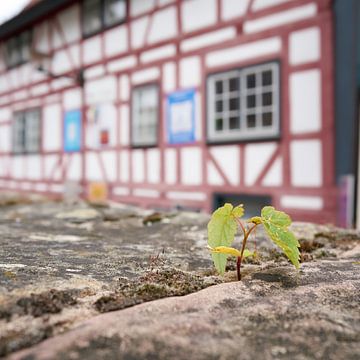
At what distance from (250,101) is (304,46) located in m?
1.09

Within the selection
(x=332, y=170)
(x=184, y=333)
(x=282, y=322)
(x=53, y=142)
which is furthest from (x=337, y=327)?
(x=53, y=142)

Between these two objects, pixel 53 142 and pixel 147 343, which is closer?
pixel 147 343

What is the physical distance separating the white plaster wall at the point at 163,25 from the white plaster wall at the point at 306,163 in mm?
3011

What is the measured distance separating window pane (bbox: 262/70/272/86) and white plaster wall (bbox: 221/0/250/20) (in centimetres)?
97

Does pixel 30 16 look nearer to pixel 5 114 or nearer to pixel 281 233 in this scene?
pixel 5 114

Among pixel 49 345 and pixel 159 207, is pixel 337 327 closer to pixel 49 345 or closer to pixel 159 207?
pixel 49 345

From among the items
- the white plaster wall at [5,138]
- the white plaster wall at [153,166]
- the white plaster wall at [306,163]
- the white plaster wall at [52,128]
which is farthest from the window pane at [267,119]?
the white plaster wall at [5,138]

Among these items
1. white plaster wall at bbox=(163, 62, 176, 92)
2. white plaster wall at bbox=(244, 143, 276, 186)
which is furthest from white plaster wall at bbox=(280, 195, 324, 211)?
white plaster wall at bbox=(163, 62, 176, 92)

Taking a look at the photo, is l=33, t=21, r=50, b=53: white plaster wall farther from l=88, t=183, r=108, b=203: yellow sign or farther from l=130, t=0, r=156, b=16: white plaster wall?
l=88, t=183, r=108, b=203: yellow sign

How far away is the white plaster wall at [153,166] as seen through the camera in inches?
321

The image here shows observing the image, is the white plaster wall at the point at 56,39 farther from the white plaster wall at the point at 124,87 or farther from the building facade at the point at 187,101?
the white plaster wall at the point at 124,87

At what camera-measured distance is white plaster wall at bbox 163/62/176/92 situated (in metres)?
7.87

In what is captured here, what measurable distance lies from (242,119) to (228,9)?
1673 millimetres

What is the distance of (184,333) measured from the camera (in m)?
1.02
